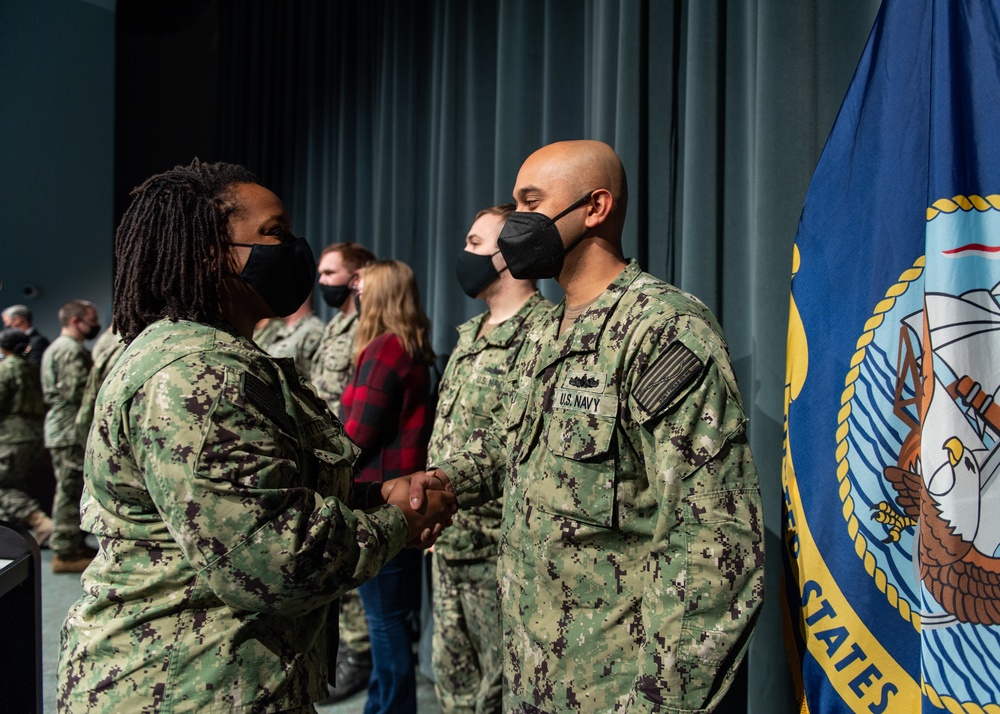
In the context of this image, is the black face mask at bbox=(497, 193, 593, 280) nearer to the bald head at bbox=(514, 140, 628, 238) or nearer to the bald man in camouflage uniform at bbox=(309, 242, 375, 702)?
the bald head at bbox=(514, 140, 628, 238)

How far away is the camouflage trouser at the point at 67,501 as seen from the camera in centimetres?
454

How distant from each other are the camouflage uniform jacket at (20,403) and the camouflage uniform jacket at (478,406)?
3515mm

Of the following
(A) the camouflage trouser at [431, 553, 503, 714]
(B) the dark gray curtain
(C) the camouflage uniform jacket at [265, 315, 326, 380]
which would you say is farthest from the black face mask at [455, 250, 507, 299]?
(C) the camouflage uniform jacket at [265, 315, 326, 380]

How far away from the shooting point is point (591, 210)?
5.08ft

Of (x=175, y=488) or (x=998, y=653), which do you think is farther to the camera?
(x=998, y=653)

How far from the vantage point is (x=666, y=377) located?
4.22 ft

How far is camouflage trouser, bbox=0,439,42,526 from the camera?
4672 mm

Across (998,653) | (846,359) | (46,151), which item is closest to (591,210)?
(846,359)

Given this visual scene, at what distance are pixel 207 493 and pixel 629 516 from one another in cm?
70

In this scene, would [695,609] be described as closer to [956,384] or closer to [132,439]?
[956,384]

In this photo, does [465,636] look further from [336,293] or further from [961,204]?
[961,204]

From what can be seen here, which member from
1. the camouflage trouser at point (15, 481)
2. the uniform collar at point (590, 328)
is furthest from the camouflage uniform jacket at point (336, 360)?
the camouflage trouser at point (15, 481)

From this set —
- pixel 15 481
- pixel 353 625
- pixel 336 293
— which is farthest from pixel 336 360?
pixel 15 481

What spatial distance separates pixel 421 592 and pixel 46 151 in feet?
8.70
